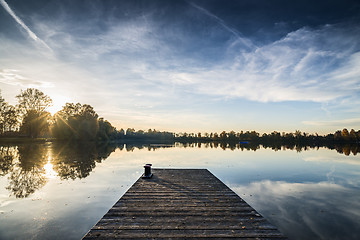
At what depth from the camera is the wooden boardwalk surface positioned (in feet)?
15.7

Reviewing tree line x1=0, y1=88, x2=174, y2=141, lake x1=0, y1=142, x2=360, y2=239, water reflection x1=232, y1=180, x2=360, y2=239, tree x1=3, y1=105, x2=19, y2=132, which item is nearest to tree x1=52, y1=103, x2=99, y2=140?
→ tree line x1=0, y1=88, x2=174, y2=141

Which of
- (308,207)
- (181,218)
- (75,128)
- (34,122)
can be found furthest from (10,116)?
(308,207)

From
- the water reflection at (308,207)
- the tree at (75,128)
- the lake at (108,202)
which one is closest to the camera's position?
the lake at (108,202)

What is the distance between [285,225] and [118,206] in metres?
6.67

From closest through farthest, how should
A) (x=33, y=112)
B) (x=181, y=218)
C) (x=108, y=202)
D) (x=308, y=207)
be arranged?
(x=181, y=218), (x=308, y=207), (x=108, y=202), (x=33, y=112)

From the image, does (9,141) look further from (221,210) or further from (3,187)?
(221,210)

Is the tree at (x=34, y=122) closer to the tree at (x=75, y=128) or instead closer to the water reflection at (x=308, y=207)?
the tree at (x=75, y=128)

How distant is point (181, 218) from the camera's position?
225 inches

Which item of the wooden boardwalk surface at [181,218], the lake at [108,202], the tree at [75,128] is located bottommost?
the lake at [108,202]

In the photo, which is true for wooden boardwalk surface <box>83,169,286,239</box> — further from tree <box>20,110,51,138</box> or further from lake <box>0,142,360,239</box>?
tree <box>20,110,51,138</box>

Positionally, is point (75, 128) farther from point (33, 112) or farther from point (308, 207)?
point (308, 207)

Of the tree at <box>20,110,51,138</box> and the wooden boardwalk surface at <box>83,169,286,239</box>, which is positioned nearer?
the wooden boardwalk surface at <box>83,169,286,239</box>

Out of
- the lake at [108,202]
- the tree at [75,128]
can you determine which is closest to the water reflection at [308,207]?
the lake at [108,202]

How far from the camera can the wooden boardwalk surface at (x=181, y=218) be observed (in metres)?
4.78
